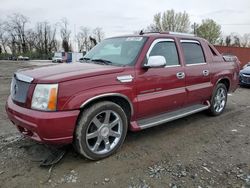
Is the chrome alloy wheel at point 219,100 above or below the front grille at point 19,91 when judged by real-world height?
below

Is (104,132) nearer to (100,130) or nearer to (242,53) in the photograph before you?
(100,130)

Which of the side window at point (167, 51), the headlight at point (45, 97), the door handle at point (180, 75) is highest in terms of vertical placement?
the side window at point (167, 51)

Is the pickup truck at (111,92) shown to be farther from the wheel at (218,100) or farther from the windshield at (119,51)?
the wheel at (218,100)

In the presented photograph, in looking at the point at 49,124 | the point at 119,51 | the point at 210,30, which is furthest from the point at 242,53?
the point at 210,30

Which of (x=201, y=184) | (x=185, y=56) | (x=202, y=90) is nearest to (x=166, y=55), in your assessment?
(x=185, y=56)

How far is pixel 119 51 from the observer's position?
14.1ft

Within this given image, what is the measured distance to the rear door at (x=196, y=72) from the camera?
15.6ft

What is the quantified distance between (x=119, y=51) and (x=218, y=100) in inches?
116

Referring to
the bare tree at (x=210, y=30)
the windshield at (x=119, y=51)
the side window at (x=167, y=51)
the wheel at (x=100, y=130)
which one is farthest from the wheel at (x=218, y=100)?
the bare tree at (x=210, y=30)

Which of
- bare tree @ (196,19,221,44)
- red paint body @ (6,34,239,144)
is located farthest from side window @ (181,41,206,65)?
bare tree @ (196,19,221,44)

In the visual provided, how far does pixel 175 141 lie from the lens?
429 centimetres

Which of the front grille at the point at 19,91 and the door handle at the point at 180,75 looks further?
the door handle at the point at 180,75

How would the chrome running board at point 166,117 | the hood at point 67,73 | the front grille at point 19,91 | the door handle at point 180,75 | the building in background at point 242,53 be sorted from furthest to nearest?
the building in background at point 242,53 → the door handle at point 180,75 → the chrome running board at point 166,117 → the front grille at point 19,91 → the hood at point 67,73

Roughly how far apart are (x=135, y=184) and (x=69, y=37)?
262 ft
